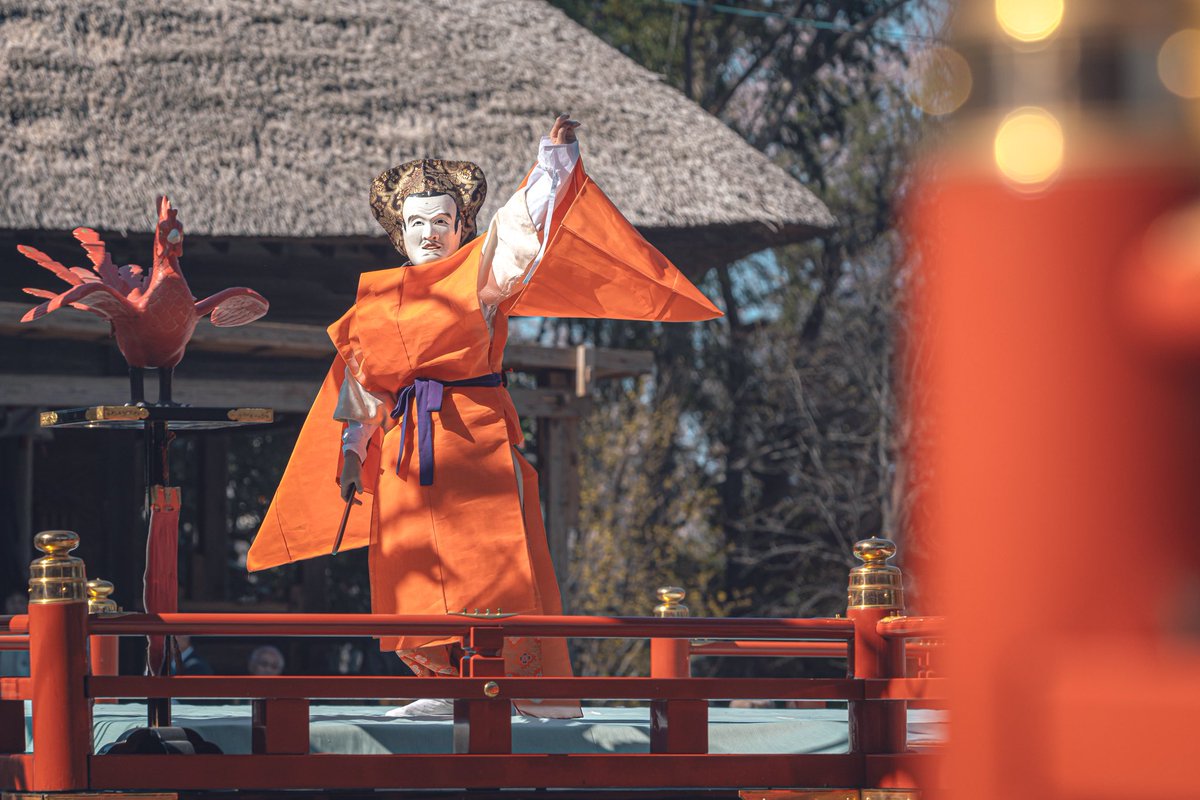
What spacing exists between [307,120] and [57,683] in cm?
633

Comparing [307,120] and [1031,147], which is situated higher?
[307,120]

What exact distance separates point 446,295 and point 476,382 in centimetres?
27

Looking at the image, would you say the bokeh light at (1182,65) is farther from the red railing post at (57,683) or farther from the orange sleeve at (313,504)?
the orange sleeve at (313,504)

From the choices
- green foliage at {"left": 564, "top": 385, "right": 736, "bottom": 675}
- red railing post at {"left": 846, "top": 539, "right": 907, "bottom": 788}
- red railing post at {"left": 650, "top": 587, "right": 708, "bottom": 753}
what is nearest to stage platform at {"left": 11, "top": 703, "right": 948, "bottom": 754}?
red railing post at {"left": 846, "top": 539, "right": 907, "bottom": 788}

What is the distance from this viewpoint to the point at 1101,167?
630 mm

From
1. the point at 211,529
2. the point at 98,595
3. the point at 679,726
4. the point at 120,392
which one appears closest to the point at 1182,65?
the point at 679,726

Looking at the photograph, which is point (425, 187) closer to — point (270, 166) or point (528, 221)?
point (528, 221)

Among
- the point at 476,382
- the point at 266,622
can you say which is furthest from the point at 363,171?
A: the point at 266,622

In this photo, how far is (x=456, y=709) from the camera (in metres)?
3.85

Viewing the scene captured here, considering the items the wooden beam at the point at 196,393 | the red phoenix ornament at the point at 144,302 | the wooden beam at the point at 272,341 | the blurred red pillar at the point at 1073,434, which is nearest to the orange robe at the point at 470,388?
the red phoenix ornament at the point at 144,302

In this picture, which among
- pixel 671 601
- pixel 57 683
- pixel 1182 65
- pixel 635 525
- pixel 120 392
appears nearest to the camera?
pixel 1182 65

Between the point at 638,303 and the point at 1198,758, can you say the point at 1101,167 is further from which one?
the point at 638,303

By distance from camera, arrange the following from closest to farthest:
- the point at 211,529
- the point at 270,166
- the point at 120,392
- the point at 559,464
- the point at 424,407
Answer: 1. the point at 424,407
2. the point at 120,392
3. the point at 270,166
4. the point at 559,464
5. the point at 211,529

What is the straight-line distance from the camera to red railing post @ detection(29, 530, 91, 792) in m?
3.51
